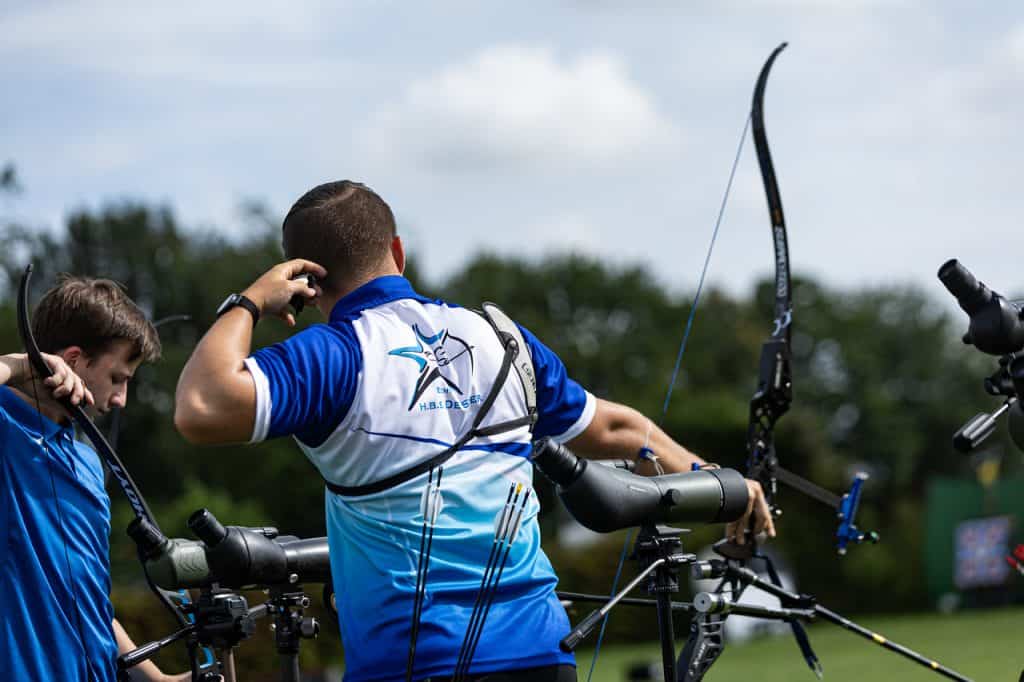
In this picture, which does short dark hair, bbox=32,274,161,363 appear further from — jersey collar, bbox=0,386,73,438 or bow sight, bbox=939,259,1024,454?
bow sight, bbox=939,259,1024,454

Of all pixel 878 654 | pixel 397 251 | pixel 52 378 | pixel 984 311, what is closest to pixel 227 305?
pixel 397 251

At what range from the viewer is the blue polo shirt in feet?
11.7

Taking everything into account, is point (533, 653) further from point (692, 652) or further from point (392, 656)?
point (692, 652)

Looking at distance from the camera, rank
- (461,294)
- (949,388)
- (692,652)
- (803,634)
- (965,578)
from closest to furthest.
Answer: (692,652), (803,634), (965,578), (461,294), (949,388)

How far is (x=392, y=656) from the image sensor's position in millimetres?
2922

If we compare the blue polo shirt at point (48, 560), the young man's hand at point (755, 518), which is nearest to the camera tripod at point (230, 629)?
the blue polo shirt at point (48, 560)

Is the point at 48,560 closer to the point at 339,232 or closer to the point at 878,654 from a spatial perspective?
the point at 339,232

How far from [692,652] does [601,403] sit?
33.4 inches

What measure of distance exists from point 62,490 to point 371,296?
1.24 metres

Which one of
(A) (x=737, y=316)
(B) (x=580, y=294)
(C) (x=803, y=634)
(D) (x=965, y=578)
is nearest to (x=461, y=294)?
(B) (x=580, y=294)

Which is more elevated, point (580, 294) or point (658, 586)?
point (658, 586)

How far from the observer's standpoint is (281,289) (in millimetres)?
3096

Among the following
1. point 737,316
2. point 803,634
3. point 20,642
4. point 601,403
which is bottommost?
point 737,316

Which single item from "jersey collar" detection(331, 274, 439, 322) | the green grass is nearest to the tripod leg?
"jersey collar" detection(331, 274, 439, 322)
